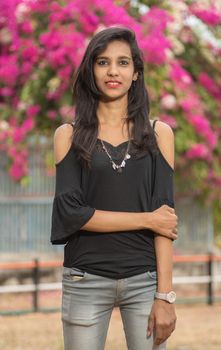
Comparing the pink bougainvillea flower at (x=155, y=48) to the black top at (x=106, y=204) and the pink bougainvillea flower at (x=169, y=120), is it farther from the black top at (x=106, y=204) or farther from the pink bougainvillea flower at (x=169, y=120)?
the black top at (x=106, y=204)

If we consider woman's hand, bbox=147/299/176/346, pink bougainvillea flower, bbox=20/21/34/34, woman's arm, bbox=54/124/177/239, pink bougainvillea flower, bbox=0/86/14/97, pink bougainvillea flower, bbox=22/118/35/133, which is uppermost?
pink bougainvillea flower, bbox=20/21/34/34

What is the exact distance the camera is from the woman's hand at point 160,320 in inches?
142

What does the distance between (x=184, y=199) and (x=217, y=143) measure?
159cm

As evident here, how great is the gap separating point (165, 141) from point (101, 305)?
2.44 ft

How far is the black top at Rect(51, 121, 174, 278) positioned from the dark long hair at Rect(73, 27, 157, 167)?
5cm

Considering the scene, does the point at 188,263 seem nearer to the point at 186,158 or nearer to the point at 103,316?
the point at 186,158

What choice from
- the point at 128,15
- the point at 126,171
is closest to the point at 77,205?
the point at 126,171

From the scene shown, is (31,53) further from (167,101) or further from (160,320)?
(160,320)

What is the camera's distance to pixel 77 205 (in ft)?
12.1

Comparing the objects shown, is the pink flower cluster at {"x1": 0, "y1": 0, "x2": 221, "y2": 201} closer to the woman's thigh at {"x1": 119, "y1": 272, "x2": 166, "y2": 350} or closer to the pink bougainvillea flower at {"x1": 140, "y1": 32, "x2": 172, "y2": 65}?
the pink bougainvillea flower at {"x1": 140, "y1": 32, "x2": 172, "y2": 65}

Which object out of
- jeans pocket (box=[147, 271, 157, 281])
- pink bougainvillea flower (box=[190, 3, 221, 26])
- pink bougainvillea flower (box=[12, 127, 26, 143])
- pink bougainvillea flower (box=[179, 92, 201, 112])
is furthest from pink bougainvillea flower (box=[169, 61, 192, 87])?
jeans pocket (box=[147, 271, 157, 281])

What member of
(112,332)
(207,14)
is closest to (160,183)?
(112,332)

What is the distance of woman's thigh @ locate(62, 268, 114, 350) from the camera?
360 centimetres

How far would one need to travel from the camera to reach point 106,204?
12.2ft
